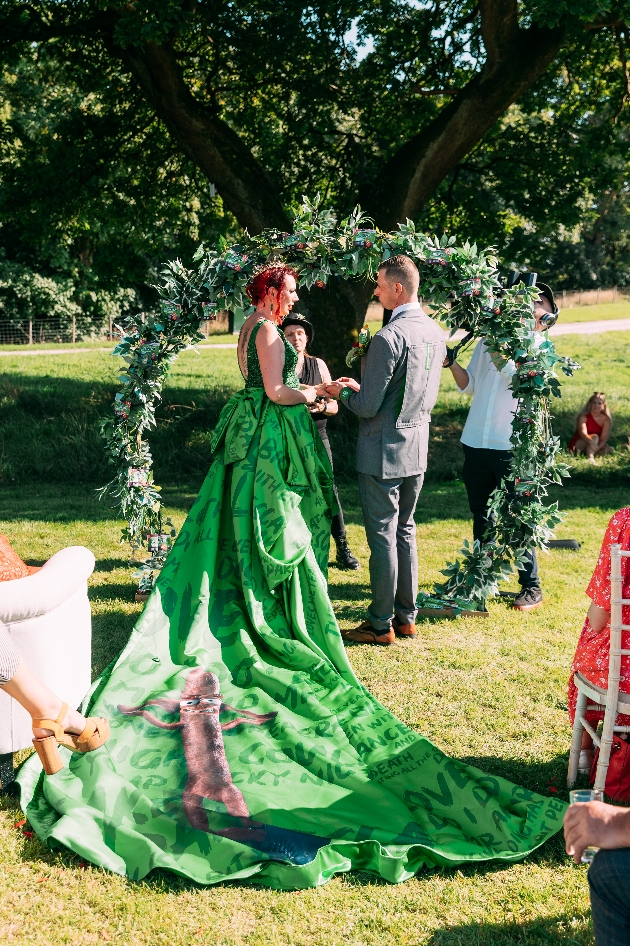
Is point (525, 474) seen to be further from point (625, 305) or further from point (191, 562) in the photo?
point (625, 305)

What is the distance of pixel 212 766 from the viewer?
12.3 ft

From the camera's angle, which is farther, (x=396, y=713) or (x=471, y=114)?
(x=471, y=114)

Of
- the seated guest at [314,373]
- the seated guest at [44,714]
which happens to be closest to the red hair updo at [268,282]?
the seated guest at [314,373]

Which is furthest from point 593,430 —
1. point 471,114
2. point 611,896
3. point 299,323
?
point 611,896

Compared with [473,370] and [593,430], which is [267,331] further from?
[593,430]

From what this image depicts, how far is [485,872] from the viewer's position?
3.20m

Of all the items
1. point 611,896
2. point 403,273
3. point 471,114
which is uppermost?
point 471,114

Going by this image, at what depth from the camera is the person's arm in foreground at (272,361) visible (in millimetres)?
5180

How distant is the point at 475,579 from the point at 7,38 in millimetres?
10244

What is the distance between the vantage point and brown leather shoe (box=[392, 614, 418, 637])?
5.70 m

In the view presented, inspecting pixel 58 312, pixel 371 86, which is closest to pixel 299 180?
pixel 371 86

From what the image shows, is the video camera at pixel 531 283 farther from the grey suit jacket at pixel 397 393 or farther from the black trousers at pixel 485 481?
the black trousers at pixel 485 481

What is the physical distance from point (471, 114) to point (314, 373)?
6.18 meters

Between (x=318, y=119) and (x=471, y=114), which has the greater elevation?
(x=318, y=119)
